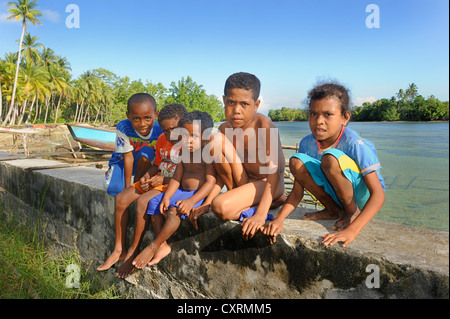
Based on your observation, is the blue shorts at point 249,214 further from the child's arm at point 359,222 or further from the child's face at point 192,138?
the child's face at point 192,138

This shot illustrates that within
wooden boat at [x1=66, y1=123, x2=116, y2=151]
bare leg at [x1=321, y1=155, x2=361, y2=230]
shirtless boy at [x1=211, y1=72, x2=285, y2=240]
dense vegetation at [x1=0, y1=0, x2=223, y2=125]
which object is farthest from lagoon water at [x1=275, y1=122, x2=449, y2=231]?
dense vegetation at [x1=0, y1=0, x2=223, y2=125]

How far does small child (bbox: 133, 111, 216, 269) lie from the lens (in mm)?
2260

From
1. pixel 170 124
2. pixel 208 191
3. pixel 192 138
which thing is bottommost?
pixel 208 191

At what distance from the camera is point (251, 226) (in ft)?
6.27

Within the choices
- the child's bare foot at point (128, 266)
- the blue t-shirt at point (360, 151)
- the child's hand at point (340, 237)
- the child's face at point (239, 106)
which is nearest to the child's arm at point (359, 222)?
the child's hand at point (340, 237)

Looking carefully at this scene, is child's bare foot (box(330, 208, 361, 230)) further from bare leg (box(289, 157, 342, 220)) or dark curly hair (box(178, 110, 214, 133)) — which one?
dark curly hair (box(178, 110, 214, 133))

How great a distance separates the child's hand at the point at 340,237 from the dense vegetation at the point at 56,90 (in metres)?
35.3

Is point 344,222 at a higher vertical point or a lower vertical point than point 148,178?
lower

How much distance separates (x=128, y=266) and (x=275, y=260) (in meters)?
1.28

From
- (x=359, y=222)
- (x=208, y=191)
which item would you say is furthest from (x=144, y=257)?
(x=359, y=222)

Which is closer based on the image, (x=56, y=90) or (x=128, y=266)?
(x=128, y=266)

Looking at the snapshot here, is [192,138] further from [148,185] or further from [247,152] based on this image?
[148,185]

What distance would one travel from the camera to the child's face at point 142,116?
2.65 meters
